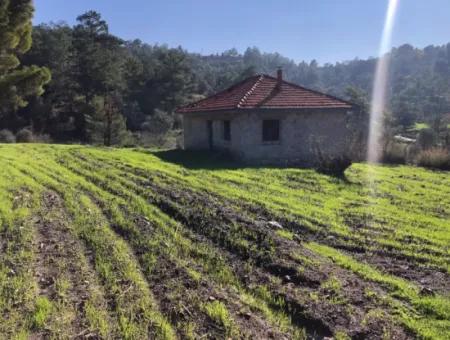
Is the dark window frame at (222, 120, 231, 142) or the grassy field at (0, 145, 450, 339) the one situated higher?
the dark window frame at (222, 120, 231, 142)

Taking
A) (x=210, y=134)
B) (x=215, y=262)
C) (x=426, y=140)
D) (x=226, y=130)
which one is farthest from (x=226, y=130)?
(x=426, y=140)

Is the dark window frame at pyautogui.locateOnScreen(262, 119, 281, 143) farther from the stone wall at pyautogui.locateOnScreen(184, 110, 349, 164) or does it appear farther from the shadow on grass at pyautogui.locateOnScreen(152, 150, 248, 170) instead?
the shadow on grass at pyautogui.locateOnScreen(152, 150, 248, 170)

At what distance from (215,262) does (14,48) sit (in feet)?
41.3

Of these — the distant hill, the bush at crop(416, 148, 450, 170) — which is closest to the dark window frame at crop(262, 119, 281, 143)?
the bush at crop(416, 148, 450, 170)

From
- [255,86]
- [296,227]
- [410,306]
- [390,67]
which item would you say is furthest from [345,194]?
[390,67]

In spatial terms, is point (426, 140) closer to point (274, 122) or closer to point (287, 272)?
point (274, 122)

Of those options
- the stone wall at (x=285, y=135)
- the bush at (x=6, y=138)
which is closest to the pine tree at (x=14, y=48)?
the stone wall at (x=285, y=135)

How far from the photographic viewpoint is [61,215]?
742 centimetres

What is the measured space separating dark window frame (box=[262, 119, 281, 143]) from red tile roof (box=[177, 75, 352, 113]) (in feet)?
2.40

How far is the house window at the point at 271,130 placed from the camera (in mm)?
17516

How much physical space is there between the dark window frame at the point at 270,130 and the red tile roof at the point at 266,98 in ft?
2.40

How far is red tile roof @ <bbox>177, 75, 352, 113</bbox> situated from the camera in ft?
56.6

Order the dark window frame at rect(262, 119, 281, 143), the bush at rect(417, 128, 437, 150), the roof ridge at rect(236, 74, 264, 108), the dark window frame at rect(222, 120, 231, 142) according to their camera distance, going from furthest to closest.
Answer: the bush at rect(417, 128, 437, 150) → the dark window frame at rect(222, 120, 231, 142) → the dark window frame at rect(262, 119, 281, 143) → the roof ridge at rect(236, 74, 264, 108)

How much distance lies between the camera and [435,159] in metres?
18.3
